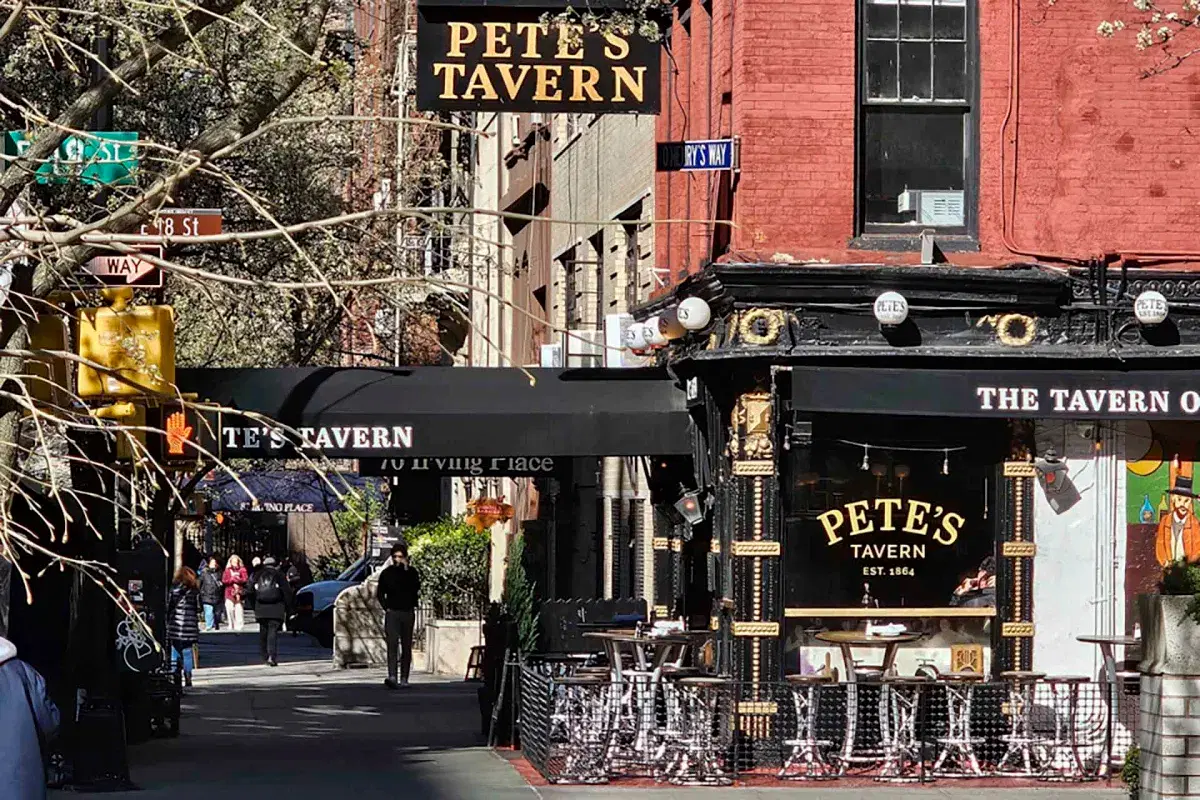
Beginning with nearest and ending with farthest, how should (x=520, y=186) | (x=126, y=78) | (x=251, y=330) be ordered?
1. (x=126, y=78)
2. (x=251, y=330)
3. (x=520, y=186)

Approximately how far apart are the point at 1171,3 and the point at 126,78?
8747 mm

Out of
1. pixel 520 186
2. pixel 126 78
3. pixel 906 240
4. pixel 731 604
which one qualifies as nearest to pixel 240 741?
pixel 731 604

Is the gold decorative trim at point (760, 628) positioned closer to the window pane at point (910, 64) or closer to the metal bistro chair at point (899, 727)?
the metal bistro chair at point (899, 727)

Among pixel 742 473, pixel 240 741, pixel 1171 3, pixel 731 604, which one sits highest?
pixel 1171 3

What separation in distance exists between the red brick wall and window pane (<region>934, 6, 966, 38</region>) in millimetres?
228

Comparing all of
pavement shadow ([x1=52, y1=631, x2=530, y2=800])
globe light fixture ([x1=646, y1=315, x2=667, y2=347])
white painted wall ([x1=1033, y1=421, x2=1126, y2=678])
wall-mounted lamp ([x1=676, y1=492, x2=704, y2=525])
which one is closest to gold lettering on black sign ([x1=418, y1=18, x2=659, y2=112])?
globe light fixture ([x1=646, y1=315, x2=667, y2=347])

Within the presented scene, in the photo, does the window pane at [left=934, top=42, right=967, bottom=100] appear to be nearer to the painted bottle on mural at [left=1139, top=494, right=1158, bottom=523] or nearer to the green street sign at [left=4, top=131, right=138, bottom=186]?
the painted bottle on mural at [left=1139, top=494, right=1158, bottom=523]

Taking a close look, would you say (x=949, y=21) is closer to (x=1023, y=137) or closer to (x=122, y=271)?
(x=1023, y=137)

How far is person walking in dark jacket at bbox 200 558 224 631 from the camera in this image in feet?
139

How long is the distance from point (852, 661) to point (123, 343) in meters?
6.70

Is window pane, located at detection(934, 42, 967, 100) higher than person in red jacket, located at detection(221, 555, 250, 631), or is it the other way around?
window pane, located at detection(934, 42, 967, 100)

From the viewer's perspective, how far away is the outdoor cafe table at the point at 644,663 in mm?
15602

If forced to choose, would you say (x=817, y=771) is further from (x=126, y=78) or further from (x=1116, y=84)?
(x=126, y=78)

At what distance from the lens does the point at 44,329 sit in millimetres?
12484
